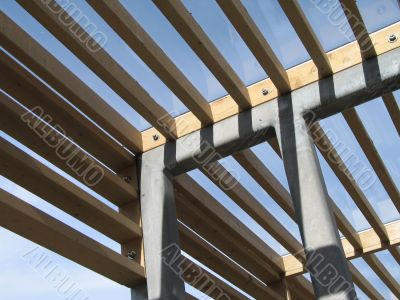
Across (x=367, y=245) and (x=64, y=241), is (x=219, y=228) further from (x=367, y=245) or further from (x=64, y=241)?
(x=367, y=245)

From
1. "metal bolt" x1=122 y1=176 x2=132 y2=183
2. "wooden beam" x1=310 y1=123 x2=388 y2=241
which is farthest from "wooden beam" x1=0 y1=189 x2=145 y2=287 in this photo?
"wooden beam" x1=310 y1=123 x2=388 y2=241

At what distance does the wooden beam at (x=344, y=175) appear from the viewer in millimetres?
6340

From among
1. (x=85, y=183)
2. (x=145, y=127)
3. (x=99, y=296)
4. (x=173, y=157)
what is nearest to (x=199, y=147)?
(x=173, y=157)

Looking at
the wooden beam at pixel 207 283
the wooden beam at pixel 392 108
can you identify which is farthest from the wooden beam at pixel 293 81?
the wooden beam at pixel 207 283

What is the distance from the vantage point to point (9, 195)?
4.51m

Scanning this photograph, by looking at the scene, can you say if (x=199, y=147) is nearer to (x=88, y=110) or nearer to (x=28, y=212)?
(x=88, y=110)

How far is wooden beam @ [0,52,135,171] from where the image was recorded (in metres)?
4.88

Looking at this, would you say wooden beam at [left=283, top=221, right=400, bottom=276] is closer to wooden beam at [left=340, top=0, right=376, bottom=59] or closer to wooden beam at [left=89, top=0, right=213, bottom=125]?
wooden beam at [left=89, top=0, right=213, bottom=125]

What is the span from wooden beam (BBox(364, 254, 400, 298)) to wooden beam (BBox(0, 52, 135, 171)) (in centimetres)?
473

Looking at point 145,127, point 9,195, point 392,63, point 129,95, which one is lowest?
point 392,63

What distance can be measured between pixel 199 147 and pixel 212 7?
1.47 m

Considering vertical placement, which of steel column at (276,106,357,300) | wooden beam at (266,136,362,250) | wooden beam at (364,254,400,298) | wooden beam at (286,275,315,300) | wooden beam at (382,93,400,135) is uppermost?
steel column at (276,106,357,300)

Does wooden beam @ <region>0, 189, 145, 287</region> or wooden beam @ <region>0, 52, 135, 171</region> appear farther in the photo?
wooden beam @ <region>0, 52, 135, 171</region>

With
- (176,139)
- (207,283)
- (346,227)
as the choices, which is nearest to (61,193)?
(176,139)
